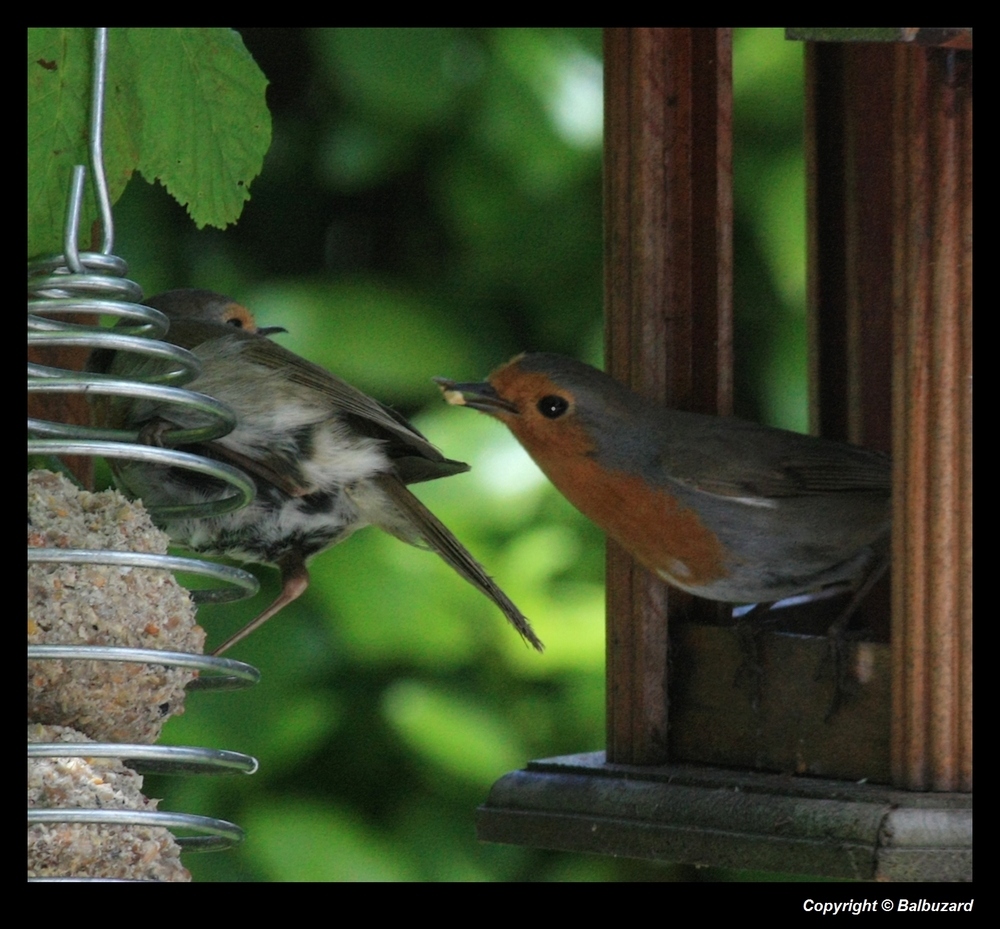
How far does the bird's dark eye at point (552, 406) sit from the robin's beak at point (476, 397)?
6cm

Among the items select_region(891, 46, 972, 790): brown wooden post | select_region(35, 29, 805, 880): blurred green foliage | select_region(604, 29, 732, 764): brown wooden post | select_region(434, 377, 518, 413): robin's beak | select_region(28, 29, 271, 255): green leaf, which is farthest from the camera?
select_region(35, 29, 805, 880): blurred green foliage

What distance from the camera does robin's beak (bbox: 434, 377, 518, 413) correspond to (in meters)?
3.57

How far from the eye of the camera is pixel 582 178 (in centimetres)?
475

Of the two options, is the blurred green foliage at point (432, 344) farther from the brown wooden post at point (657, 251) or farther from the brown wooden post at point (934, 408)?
the brown wooden post at point (934, 408)

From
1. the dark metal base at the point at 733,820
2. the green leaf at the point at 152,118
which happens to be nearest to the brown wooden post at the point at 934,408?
the dark metal base at the point at 733,820

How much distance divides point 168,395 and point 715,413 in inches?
62.6

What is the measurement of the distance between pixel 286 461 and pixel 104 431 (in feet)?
2.52

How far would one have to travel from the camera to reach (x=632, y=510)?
3561mm

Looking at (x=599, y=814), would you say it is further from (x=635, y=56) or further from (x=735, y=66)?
(x=735, y=66)

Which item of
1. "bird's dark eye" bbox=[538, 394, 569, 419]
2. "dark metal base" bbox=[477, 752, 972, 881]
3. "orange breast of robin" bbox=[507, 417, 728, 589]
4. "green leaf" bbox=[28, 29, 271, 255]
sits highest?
"green leaf" bbox=[28, 29, 271, 255]

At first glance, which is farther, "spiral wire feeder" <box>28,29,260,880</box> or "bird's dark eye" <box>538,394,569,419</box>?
"bird's dark eye" <box>538,394,569,419</box>

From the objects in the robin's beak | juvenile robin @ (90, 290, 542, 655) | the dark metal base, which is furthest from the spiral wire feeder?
the robin's beak

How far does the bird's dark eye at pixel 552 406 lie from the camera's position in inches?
143

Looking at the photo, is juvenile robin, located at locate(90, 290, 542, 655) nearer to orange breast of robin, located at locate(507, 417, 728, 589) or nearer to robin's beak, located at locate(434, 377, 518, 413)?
robin's beak, located at locate(434, 377, 518, 413)
